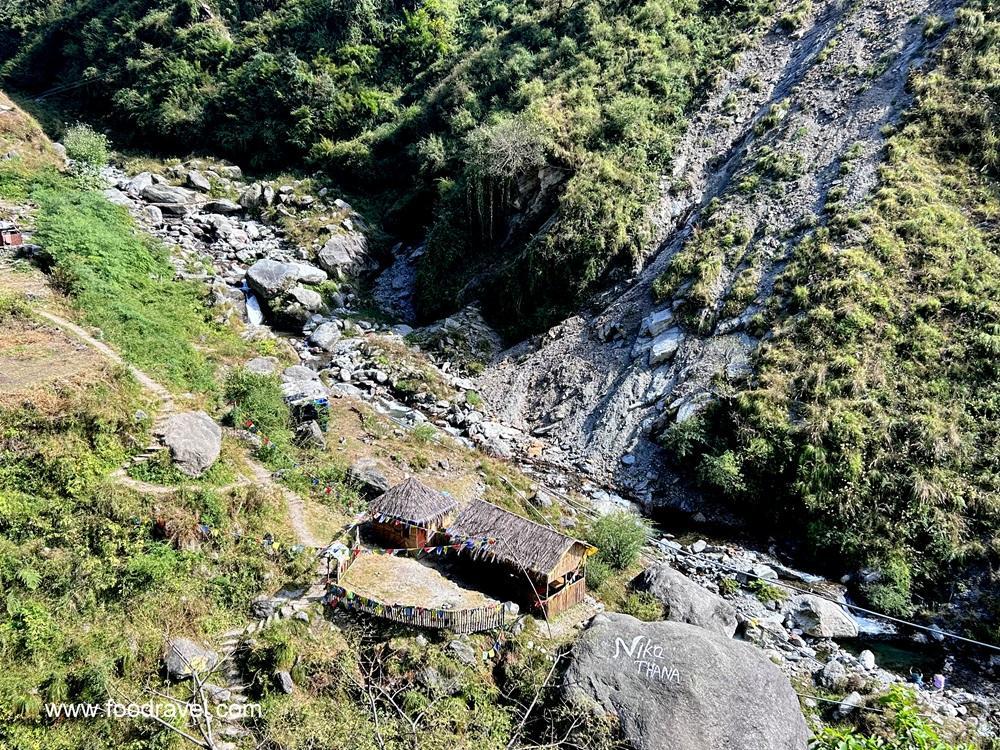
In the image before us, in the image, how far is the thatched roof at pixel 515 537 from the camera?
1450cm

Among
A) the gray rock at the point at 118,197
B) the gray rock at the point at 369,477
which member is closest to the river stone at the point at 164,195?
the gray rock at the point at 118,197

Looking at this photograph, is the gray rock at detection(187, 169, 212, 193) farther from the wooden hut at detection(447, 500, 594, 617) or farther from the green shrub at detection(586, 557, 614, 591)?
the green shrub at detection(586, 557, 614, 591)

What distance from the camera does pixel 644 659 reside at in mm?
12961

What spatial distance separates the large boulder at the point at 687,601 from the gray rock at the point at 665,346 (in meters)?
9.35

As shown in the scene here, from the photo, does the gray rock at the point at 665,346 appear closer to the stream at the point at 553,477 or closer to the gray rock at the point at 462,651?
the stream at the point at 553,477

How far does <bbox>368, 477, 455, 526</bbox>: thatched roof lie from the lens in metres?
16.0

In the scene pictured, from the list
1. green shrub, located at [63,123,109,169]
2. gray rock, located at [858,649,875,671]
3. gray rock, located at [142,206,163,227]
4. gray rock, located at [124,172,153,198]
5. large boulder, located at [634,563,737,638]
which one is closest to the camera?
gray rock, located at [858,649,875,671]

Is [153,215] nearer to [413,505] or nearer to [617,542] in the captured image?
[413,505]

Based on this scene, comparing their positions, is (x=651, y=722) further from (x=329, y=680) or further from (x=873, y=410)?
(x=873, y=410)

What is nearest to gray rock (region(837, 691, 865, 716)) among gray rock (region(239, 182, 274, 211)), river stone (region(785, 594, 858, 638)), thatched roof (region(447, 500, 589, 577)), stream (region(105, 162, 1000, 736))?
stream (region(105, 162, 1000, 736))

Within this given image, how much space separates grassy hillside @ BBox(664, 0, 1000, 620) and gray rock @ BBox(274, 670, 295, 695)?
1369 centimetres

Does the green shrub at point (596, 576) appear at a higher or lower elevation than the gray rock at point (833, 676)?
lower

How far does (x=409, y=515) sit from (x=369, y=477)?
3.48 metres

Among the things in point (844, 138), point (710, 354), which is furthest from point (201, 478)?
point (844, 138)
